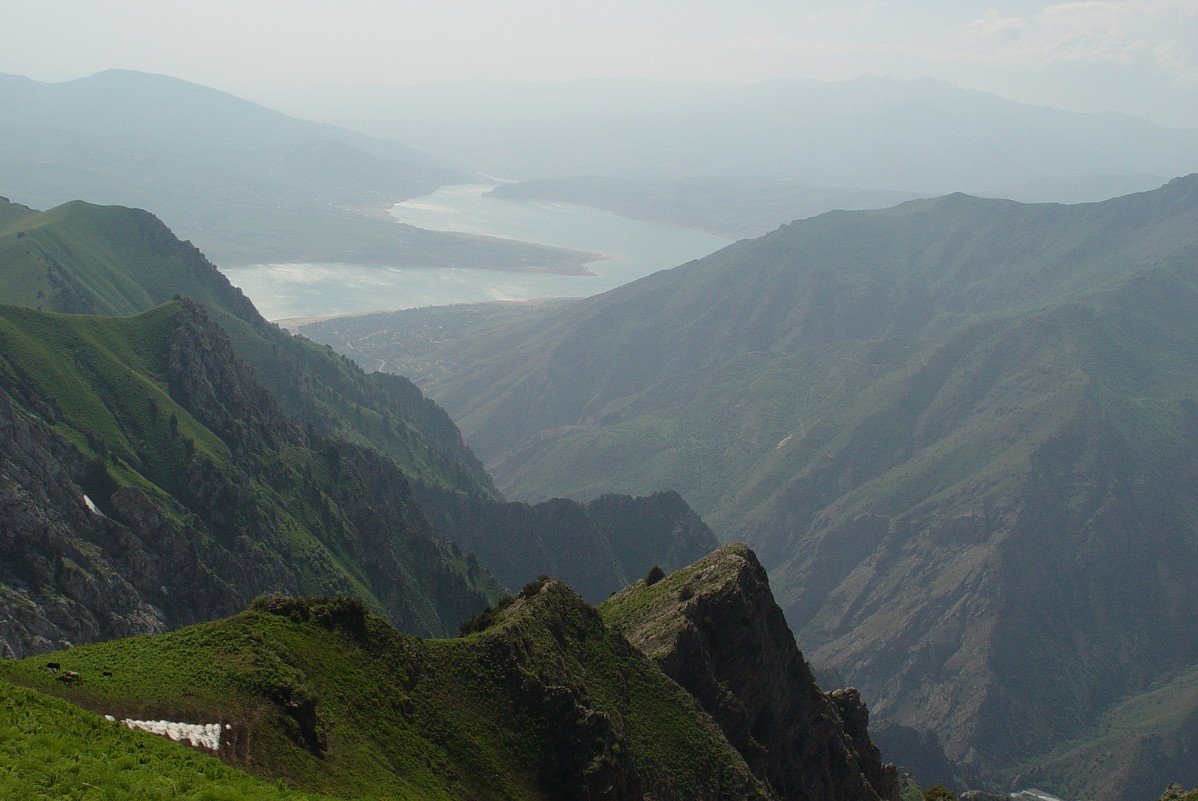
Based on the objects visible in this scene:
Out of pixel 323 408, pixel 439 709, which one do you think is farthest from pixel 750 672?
pixel 323 408

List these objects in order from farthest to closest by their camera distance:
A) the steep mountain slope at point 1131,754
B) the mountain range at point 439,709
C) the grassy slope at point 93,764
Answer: the steep mountain slope at point 1131,754
the mountain range at point 439,709
the grassy slope at point 93,764

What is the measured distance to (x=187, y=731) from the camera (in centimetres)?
2781

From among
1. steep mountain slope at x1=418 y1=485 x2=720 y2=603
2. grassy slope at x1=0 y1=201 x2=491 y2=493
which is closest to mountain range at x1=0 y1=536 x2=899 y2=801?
steep mountain slope at x1=418 y1=485 x2=720 y2=603

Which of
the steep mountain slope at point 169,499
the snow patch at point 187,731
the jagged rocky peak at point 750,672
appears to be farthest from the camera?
the steep mountain slope at point 169,499

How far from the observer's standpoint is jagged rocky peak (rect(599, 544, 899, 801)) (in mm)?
53656

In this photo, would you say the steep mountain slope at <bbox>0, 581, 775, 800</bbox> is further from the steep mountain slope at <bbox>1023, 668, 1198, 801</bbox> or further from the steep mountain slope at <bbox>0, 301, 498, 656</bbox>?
the steep mountain slope at <bbox>1023, 668, 1198, 801</bbox>

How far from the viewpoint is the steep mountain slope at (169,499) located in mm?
65250

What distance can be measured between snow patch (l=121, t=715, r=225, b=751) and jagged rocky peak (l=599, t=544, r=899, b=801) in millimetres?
28294

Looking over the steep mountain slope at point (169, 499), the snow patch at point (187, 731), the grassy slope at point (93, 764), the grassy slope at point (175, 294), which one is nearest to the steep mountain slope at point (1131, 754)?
the steep mountain slope at point (169, 499)

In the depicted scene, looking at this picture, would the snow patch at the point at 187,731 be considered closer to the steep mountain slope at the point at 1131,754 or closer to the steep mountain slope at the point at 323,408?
the steep mountain slope at the point at 323,408

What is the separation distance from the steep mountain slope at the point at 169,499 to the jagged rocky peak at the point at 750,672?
36.5 meters

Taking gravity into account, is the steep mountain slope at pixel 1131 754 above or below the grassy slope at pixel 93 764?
below

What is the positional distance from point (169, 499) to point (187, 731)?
6026 cm

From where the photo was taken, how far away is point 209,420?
96812 mm
